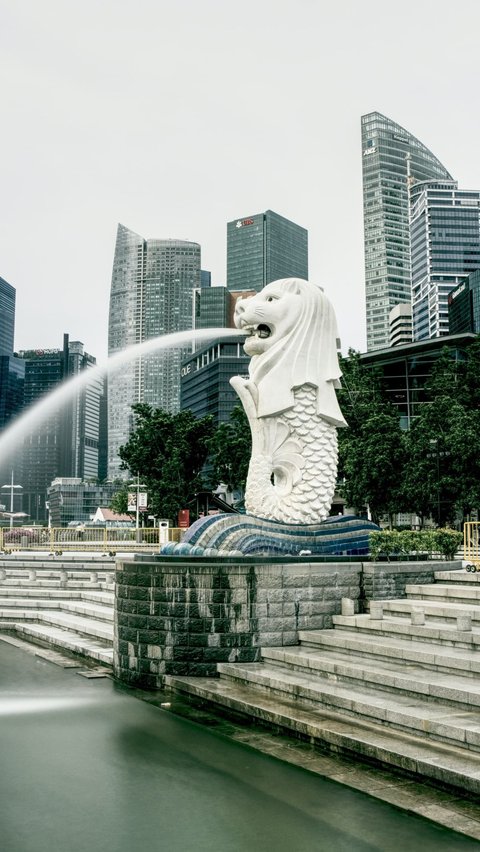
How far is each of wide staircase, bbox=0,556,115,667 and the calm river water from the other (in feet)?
14.6

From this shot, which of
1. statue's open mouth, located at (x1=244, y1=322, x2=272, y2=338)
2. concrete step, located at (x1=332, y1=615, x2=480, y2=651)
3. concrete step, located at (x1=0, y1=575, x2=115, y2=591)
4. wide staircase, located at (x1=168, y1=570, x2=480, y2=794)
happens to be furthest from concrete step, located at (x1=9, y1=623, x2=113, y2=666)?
statue's open mouth, located at (x1=244, y1=322, x2=272, y2=338)

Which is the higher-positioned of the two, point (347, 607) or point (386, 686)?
point (347, 607)

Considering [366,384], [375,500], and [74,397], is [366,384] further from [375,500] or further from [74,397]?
[74,397]

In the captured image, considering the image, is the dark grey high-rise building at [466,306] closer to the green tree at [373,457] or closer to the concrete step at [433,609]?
the green tree at [373,457]

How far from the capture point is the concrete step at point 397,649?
26.1ft

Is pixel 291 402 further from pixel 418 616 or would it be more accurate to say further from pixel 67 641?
pixel 67 641

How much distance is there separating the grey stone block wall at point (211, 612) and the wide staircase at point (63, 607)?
192cm

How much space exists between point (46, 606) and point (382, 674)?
11974 millimetres

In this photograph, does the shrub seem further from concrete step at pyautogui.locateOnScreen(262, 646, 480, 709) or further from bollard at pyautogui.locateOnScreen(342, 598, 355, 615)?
concrete step at pyautogui.locateOnScreen(262, 646, 480, 709)

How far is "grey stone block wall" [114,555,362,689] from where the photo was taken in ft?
34.2

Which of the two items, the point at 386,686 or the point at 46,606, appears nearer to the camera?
the point at 386,686

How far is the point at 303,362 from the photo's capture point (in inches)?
593

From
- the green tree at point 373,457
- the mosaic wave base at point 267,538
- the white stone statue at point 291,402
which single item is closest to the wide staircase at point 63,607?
the mosaic wave base at point 267,538

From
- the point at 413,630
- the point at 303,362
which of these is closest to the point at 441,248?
the point at 303,362
